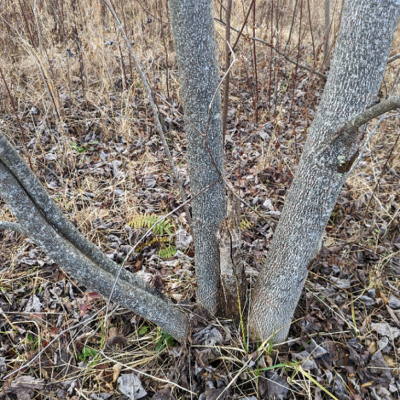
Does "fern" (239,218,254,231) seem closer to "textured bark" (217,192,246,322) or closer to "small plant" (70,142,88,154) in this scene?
"textured bark" (217,192,246,322)

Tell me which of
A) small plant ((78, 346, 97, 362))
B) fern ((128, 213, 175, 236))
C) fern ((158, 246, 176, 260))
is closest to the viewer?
small plant ((78, 346, 97, 362))

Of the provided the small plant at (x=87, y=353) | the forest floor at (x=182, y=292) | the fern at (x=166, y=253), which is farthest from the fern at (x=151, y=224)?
the small plant at (x=87, y=353)

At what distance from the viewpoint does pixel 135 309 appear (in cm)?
158

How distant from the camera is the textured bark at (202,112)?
1.24 meters

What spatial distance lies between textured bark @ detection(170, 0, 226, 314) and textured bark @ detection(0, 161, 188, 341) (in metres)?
0.35

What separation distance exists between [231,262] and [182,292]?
2.27 ft

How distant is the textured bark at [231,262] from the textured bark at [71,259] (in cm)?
35

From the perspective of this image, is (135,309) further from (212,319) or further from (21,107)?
(21,107)

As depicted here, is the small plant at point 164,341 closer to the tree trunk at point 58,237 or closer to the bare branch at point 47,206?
the tree trunk at point 58,237

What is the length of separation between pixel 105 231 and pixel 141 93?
2.43 m

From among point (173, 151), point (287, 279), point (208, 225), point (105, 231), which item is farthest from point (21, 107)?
point (287, 279)

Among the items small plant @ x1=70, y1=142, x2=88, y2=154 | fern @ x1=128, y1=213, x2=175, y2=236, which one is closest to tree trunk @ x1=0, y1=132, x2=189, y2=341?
fern @ x1=128, y1=213, x2=175, y2=236

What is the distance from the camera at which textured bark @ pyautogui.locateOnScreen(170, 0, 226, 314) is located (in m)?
1.24

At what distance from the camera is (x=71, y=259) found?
4.27 ft
